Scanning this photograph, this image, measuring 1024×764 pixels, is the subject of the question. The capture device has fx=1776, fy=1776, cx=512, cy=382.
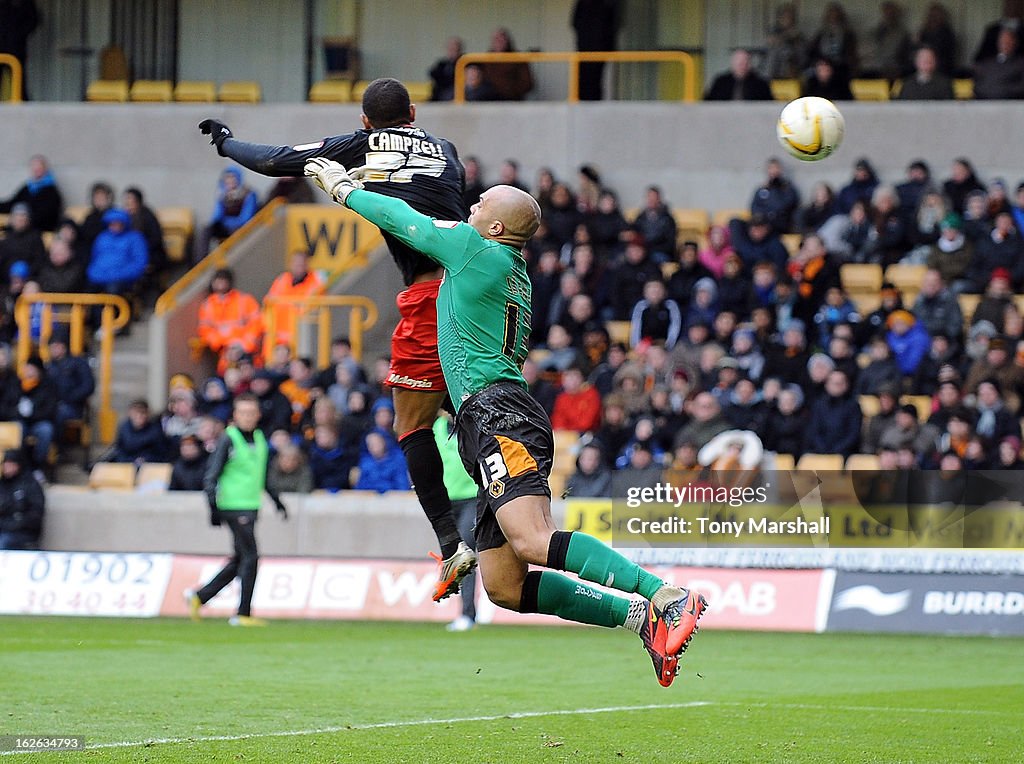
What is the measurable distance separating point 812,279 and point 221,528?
6.66 meters

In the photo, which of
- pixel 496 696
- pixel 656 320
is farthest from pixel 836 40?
pixel 496 696

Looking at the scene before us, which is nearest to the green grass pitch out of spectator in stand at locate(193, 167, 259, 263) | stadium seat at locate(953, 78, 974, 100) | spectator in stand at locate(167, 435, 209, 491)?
spectator in stand at locate(167, 435, 209, 491)

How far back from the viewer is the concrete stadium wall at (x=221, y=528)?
17.7 metres

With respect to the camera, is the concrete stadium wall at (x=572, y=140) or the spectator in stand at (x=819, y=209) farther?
the concrete stadium wall at (x=572, y=140)

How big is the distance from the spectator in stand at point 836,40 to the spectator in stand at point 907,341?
227 inches

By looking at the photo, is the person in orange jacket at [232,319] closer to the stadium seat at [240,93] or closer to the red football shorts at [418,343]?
the stadium seat at [240,93]

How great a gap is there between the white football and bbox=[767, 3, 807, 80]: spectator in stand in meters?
13.6

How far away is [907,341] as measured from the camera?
17875mm

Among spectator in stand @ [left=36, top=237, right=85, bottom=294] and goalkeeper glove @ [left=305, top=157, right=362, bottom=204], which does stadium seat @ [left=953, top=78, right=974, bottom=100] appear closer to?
spectator in stand @ [left=36, top=237, right=85, bottom=294]

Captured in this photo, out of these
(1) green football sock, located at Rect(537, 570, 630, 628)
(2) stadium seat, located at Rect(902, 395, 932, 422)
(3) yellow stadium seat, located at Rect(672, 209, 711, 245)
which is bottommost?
(2) stadium seat, located at Rect(902, 395, 932, 422)

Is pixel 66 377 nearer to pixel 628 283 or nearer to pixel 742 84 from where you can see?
pixel 628 283

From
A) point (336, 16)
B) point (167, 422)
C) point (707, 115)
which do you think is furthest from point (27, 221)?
point (707, 115)

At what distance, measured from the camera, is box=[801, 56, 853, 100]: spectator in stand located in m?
21.2

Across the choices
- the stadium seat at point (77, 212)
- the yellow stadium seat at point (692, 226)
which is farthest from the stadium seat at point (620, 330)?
the stadium seat at point (77, 212)
